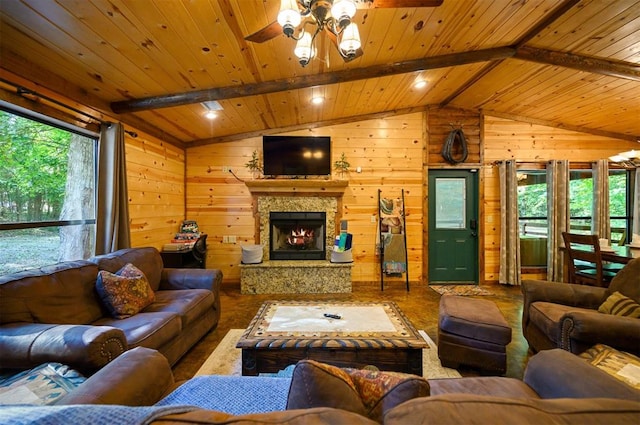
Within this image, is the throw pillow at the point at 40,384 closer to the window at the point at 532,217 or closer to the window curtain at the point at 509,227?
the window curtain at the point at 509,227

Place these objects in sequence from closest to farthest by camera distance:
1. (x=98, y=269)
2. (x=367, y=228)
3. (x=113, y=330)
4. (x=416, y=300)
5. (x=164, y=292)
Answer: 1. (x=113, y=330)
2. (x=98, y=269)
3. (x=164, y=292)
4. (x=416, y=300)
5. (x=367, y=228)

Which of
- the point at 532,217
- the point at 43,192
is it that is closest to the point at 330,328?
the point at 43,192

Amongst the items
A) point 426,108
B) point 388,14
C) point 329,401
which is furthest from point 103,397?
point 426,108

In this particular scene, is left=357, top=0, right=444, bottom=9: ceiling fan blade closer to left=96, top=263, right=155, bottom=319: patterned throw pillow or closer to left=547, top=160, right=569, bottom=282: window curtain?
left=96, top=263, right=155, bottom=319: patterned throw pillow

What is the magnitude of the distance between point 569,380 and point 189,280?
306 cm

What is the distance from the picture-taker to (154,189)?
3768 mm

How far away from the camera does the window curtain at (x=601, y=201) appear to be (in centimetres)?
462

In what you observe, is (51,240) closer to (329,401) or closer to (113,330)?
(113,330)

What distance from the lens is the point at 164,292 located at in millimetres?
2764

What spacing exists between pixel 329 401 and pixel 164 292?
8.52 ft

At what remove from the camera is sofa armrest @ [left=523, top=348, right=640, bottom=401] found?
947 millimetres

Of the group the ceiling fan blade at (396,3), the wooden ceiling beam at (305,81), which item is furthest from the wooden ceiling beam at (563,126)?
the ceiling fan blade at (396,3)

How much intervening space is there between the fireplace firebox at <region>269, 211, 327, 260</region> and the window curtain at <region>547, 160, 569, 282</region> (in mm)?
3875

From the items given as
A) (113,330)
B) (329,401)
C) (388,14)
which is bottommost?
(113,330)
